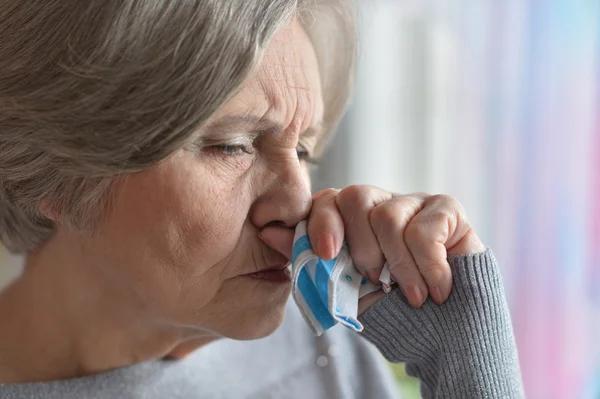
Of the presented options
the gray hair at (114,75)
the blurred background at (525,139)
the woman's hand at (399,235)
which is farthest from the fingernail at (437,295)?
the blurred background at (525,139)

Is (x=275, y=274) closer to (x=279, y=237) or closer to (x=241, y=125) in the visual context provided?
(x=279, y=237)

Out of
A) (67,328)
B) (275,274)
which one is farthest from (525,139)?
(67,328)

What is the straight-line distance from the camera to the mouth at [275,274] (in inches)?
47.9

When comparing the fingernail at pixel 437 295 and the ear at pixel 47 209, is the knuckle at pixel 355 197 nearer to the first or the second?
the fingernail at pixel 437 295

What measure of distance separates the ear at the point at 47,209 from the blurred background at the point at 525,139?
0.90 metres

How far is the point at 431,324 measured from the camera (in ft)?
3.87

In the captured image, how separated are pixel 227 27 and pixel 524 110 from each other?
138cm

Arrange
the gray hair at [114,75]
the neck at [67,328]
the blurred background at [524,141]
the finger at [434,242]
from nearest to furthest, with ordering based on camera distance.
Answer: the gray hair at [114,75] → the finger at [434,242] → the neck at [67,328] → the blurred background at [524,141]

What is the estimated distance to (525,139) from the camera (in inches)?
85.0

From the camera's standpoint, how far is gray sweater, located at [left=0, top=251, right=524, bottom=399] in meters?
1.16

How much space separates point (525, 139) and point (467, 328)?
1.16 m

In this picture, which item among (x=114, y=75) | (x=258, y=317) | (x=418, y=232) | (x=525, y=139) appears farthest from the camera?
(x=525, y=139)

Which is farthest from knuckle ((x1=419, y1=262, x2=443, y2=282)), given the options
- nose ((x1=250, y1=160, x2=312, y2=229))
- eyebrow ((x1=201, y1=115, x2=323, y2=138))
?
eyebrow ((x1=201, y1=115, x2=323, y2=138))

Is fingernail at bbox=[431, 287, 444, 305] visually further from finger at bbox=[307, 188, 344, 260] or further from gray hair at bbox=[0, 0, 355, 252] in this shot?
gray hair at bbox=[0, 0, 355, 252]
